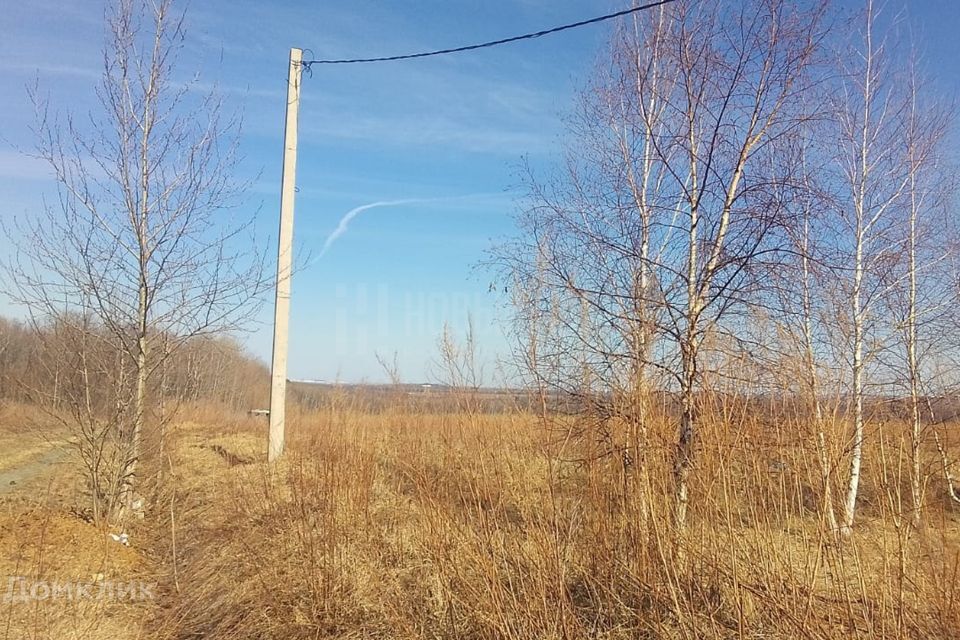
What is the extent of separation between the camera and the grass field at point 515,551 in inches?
122

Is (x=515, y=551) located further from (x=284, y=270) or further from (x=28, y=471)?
(x=28, y=471)

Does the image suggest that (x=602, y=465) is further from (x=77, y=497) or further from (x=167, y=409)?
(x=77, y=497)

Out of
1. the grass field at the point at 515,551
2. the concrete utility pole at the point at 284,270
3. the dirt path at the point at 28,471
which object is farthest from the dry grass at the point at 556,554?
the dirt path at the point at 28,471

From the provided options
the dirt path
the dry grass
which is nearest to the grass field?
the dry grass

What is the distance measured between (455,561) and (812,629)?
206 centimetres

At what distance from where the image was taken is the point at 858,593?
3193 millimetres

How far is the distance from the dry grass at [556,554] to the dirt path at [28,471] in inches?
189

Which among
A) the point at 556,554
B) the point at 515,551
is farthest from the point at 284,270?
the point at 556,554

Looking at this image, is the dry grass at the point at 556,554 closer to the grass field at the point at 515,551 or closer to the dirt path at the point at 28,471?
the grass field at the point at 515,551

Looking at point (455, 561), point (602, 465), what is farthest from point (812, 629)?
point (455, 561)

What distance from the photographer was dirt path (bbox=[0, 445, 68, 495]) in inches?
367

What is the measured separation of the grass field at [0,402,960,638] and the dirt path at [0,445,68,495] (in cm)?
295

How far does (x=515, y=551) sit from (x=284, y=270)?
731 cm

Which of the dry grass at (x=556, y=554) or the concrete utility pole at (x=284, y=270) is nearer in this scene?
the dry grass at (x=556, y=554)
